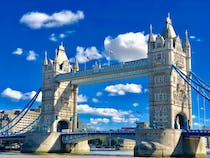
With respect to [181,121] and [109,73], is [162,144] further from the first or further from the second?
[109,73]

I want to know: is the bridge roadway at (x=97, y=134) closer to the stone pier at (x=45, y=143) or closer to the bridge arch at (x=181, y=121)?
the stone pier at (x=45, y=143)

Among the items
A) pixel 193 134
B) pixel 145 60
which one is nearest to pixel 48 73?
pixel 145 60

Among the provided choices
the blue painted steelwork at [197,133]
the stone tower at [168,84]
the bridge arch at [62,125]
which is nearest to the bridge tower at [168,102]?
the stone tower at [168,84]

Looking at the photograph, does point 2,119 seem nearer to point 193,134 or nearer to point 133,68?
point 133,68

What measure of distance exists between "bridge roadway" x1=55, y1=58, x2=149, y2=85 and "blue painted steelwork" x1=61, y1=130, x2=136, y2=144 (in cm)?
1074

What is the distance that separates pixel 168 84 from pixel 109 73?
14034 mm

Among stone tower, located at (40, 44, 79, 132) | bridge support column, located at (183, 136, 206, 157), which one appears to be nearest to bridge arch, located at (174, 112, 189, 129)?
bridge support column, located at (183, 136, 206, 157)

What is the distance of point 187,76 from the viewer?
6988 cm

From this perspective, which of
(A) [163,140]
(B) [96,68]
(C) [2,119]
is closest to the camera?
(A) [163,140]

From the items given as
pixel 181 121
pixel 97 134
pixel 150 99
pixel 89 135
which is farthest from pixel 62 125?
pixel 181 121

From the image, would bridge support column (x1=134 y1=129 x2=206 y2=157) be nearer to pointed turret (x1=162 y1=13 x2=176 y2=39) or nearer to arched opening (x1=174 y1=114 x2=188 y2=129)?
arched opening (x1=174 y1=114 x2=188 y2=129)

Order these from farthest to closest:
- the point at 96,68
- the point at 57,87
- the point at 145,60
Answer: the point at 57,87 < the point at 96,68 < the point at 145,60

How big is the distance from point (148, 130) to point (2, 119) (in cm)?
10333

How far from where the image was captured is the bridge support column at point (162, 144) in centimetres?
6134
